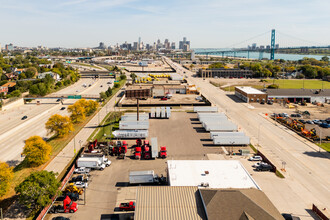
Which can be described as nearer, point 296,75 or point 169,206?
point 169,206

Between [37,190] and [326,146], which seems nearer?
[37,190]

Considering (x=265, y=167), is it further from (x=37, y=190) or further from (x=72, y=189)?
(x=37, y=190)

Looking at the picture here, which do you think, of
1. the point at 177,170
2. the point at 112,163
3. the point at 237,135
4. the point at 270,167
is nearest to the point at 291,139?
the point at 237,135

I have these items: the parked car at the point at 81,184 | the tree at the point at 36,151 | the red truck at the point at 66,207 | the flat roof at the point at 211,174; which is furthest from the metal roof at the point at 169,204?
the tree at the point at 36,151

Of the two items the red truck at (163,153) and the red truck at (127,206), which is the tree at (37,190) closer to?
the red truck at (127,206)

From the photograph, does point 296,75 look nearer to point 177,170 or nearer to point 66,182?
point 177,170

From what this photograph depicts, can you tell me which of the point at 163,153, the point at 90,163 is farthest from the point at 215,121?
Answer: the point at 90,163
